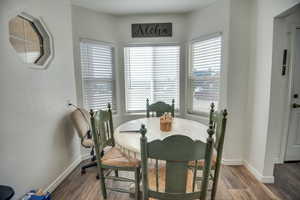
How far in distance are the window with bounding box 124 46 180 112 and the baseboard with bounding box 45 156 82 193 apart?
1.31m

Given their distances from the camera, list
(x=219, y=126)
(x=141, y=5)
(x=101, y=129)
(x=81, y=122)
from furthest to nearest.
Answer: (x=141, y=5) < (x=81, y=122) < (x=101, y=129) < (x=219, y=126)

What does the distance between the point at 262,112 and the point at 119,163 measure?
193cm

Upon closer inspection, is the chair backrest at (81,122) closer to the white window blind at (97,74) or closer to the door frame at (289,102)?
the white window blind at (97,74)

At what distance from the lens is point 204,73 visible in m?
2.89

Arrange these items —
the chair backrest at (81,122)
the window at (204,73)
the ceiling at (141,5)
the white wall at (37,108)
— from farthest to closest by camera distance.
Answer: the window at (204,73), the ceiling at (141,5), the chair backrest at (81,122), the white wall at (37,108)

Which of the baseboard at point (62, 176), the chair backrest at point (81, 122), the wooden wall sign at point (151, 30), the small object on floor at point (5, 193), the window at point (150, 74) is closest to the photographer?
the small object on floor at point (5, 193)

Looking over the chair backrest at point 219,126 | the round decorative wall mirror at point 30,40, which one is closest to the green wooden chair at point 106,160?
the chair backrest at point 219,126

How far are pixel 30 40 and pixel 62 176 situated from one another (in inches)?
70.7

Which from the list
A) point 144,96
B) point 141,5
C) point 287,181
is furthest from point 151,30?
point 287,181

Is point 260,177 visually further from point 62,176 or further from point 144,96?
point 62,176

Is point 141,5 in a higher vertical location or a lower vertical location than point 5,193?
higher

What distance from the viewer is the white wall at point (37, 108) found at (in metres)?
1.43

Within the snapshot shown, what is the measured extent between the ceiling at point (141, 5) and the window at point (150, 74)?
644 mm

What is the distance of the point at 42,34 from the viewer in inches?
79.4
